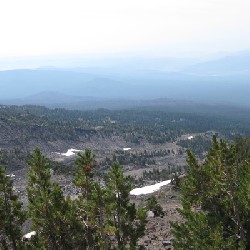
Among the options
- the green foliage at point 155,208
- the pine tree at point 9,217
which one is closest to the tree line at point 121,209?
the pine tree at point 9,217

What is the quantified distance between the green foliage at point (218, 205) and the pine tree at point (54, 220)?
8992 millimetres

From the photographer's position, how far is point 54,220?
36.7m

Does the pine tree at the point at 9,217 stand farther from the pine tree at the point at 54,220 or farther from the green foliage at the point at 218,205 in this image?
the green foliage at the point at 218,205

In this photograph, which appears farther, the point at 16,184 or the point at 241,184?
the point at 16,184

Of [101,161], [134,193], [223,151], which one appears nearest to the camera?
[223,151]

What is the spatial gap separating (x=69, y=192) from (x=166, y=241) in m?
46.2

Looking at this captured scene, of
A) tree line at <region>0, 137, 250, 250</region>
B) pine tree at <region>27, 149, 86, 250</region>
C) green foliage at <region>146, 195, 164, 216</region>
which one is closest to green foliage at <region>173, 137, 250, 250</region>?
tree line at <region>0, 137, 250, 250</region>

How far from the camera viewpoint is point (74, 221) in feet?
117

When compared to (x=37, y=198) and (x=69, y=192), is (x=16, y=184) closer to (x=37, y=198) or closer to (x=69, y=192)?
(x=69, y=192)

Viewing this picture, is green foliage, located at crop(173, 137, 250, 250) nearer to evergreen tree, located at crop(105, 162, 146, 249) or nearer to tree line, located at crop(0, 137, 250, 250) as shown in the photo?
tree line, located at crop(0, 137, 250, 250)

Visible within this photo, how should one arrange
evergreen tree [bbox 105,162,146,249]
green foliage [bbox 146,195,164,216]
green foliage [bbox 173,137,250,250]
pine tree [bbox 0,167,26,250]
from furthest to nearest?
green foliage [bbox 146,195,164,216], pine tree [bbox 0,167,26,250], evergreen tree [bbox 105,162,146,249], green foliage [bbox 173,137,250,250]

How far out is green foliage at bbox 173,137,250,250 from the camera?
3084cm

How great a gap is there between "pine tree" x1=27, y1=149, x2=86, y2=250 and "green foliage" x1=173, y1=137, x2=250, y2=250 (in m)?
8.99

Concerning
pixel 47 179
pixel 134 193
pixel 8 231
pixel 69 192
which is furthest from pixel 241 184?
pixel 134 193
